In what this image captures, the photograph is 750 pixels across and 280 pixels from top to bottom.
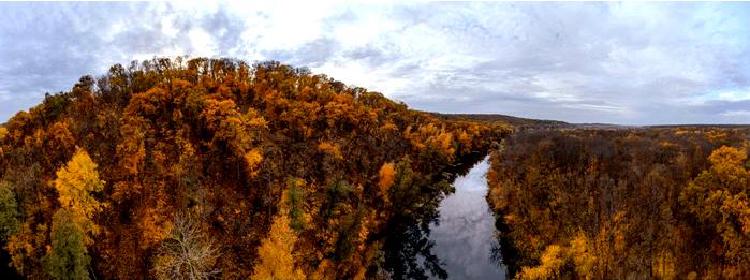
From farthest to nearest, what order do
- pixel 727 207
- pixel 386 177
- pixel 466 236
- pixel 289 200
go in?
pixel 386 177
pixel 466 236
pixel 289 200
pixel 727 207

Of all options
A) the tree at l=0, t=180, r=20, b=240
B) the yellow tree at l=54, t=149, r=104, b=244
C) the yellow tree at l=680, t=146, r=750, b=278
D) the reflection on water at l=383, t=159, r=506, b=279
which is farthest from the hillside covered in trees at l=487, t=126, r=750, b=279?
the tree at l=0, t=180, r=20, b=240

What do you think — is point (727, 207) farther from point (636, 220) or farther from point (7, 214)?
point (7, 214)

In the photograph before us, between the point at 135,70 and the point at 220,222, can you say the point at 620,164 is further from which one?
the point at 135,70

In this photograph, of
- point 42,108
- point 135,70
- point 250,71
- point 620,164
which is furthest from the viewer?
point 250,71

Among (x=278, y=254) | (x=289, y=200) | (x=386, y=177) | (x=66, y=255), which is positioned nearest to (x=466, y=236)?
(x=386, y=177)

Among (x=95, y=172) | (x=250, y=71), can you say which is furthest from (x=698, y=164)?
(x=250, y=71)

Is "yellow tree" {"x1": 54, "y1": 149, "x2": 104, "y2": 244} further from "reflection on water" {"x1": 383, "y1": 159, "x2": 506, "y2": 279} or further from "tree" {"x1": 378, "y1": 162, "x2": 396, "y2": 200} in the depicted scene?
"tree" {"x1": 378, "y1": 162, "x2": 396, "y2": 200}

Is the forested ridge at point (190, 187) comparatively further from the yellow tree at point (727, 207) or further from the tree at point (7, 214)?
the yellow tree at point (727, 207)
